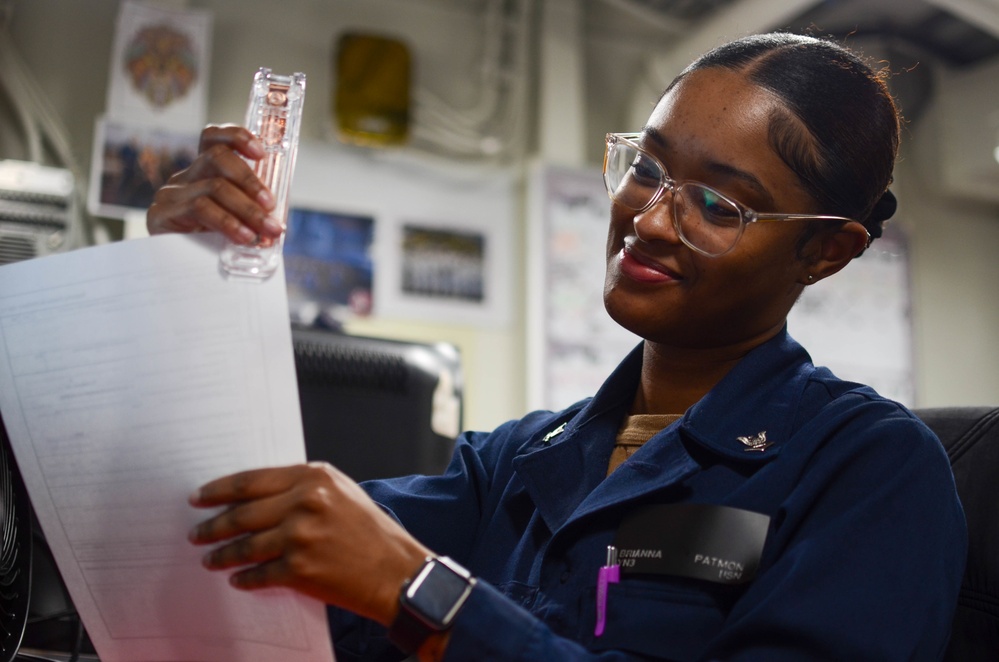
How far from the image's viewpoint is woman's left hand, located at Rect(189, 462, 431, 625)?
69 cm

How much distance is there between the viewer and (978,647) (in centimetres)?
98

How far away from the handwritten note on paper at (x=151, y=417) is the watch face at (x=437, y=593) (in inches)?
3.0

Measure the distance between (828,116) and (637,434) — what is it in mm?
392

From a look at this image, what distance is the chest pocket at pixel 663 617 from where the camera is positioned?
2.74ft

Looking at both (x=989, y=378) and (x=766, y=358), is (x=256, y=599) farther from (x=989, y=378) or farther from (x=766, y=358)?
(x=989, y=378)

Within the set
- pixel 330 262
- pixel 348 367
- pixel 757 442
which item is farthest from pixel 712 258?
pixel 330 262

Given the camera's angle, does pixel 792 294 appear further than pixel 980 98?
No

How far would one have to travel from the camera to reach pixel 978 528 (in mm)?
1012

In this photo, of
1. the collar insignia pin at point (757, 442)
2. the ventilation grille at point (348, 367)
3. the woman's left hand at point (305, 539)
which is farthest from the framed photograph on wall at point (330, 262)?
the woman's left hand at point (305, 539)

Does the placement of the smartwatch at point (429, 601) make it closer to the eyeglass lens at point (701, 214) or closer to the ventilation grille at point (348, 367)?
the eyeglass lens at point (701, 214)

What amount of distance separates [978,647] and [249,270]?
79 cm

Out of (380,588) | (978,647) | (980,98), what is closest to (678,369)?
(978,647)

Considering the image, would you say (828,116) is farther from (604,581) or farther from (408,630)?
(408,630)

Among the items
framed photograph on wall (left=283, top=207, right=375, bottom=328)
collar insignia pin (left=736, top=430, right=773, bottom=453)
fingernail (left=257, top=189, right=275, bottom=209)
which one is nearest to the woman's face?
collar insignia pin (left=736, top=430, right=773, bottom=453)
